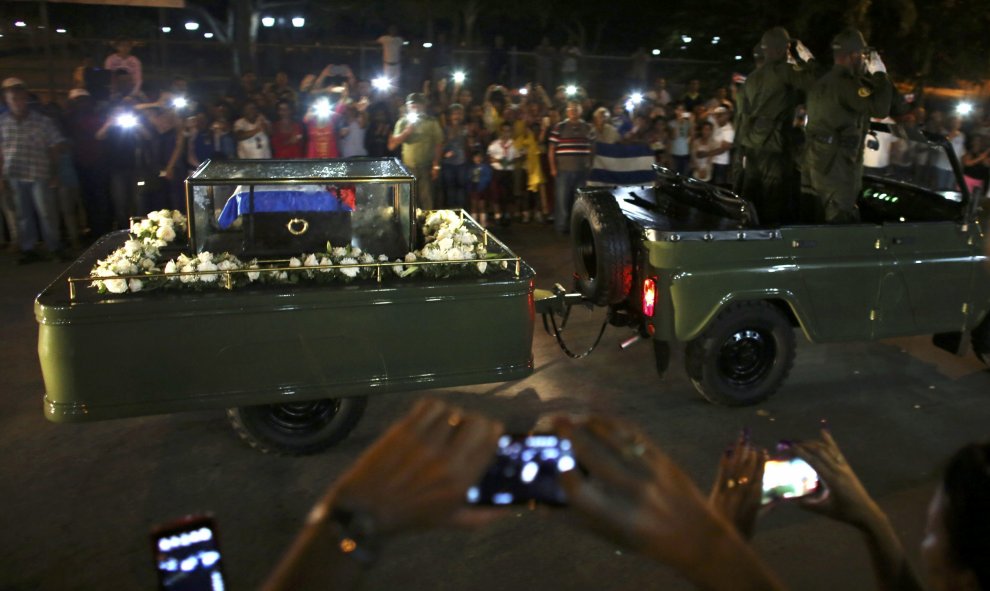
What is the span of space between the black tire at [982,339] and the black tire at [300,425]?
499cm

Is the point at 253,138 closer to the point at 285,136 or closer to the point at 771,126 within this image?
the point at 285,136

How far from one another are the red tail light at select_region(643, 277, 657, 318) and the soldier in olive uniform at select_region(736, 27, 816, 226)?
1861 mm

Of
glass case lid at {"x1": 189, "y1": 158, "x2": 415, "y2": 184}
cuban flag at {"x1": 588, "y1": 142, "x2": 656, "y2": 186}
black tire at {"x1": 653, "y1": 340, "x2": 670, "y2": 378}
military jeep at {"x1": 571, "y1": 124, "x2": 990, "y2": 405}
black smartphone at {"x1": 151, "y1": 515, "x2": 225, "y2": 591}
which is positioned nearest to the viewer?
black smartphone at {"x1": 151, "y1": 515, "x2": 225, "y2": 591}

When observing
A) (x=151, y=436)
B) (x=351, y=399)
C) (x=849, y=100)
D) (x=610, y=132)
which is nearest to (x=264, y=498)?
(x=351, y=399)

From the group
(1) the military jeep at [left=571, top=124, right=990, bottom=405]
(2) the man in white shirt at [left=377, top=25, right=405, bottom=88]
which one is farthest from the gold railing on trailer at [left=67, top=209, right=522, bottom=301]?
(2) the man in white shirt at [left=377, top=25, right=405, bottom=88]

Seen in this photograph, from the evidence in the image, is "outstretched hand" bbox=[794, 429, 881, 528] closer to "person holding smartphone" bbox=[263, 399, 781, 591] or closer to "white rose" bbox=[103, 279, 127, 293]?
"person holding smartphone" bbox=[263, 399, 781, 591]

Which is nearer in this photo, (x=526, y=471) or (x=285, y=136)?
(x=526, y=471)

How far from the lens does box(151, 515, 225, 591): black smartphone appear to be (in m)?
1.95

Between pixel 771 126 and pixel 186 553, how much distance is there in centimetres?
609

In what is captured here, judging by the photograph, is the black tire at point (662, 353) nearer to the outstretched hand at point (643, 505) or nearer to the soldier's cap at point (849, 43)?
the soldier's cap at point (849, 43)

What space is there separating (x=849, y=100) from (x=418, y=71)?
37.4 feet

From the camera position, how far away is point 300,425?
516cm

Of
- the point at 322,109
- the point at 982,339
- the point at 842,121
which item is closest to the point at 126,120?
the point at 322,109

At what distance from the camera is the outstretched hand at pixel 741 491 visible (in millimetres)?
1725
